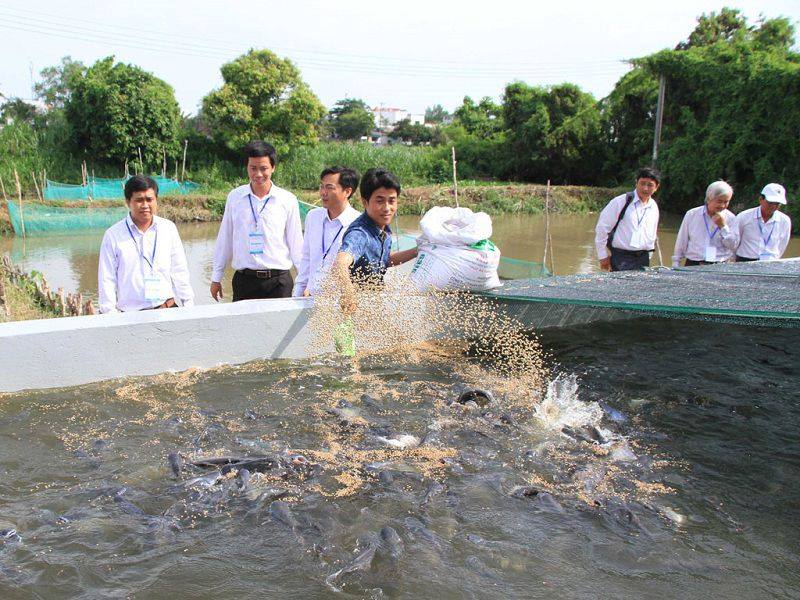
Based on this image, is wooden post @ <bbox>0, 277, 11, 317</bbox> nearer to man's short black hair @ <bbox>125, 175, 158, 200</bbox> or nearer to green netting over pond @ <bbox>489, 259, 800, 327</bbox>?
man's short black hair @ <bbox>125, 175, 158, 200</bbox>

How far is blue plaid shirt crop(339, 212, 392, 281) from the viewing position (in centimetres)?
448

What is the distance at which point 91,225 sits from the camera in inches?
774

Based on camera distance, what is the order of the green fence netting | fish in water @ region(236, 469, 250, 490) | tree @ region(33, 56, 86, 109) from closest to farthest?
fish in water @ region(236, 469, 250, 490) < the green fence netting < tree @ region(33, 56, 86, 109)

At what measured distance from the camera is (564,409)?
481cm

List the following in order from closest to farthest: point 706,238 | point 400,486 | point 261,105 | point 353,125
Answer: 1. point 400,486
2. point 706,238
3. point 261,105
4. point 353,125

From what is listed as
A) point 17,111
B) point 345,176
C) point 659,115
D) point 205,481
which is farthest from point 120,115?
point 205,481

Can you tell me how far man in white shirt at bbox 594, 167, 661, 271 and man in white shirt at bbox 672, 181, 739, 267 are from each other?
1.40 ft

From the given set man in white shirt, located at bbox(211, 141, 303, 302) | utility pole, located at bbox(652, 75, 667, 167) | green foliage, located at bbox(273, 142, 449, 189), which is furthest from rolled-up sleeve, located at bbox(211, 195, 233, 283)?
utility pole, located at bbox(652, 75, 667, 167)

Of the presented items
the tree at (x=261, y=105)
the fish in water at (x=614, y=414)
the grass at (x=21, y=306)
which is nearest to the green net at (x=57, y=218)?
the grass at (x=21, y=306)

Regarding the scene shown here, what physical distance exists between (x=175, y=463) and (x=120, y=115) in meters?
28.5

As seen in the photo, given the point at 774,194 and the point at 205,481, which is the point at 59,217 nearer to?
the point at 205,481

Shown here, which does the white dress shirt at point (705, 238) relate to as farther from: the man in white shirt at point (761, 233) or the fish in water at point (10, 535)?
the fish in water at point (10, 535)

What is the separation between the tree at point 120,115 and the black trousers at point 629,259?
26.9 metres

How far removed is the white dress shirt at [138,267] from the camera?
473cm
